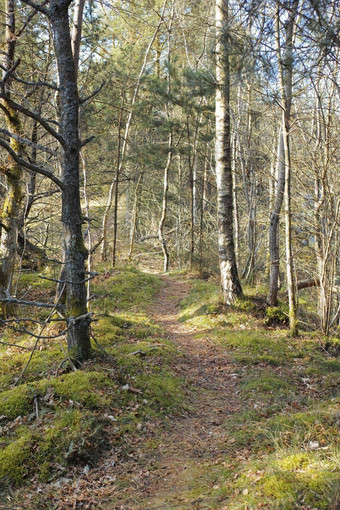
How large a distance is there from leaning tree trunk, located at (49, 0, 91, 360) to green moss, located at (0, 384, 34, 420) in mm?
807

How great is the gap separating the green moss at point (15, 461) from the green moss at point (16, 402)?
Result: 47 cm

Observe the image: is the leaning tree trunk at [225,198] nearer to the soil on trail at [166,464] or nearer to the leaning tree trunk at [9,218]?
the soil on trail at [166,464]

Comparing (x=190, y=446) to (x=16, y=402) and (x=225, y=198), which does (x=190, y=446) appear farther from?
(x=225, y=198)

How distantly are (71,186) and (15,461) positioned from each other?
313cm

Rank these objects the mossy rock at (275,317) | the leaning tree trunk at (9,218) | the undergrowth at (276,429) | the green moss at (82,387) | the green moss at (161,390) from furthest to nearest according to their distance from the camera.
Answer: the mossy rock at (275,317), the leaning tree trunk at (9,218), the green moss at (161,390), the green moss at (82,387), the undergrowth at (276,429)

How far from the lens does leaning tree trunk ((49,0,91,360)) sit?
4340 mm

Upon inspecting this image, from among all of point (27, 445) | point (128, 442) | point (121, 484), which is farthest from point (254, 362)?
point (27, 445)

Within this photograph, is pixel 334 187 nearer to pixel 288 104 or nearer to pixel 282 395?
pixel 288 104

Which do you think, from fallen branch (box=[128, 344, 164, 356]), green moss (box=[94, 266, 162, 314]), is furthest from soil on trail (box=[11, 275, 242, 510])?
green moss (box=[94, 266, 162, 314])

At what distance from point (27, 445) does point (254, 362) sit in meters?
4.09

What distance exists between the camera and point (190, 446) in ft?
12.9

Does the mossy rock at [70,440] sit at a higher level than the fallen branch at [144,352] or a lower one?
lower

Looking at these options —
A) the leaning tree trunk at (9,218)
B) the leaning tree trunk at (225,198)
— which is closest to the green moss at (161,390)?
the leaning tree trunk at (225,198)

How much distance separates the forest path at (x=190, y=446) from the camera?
3090mm
